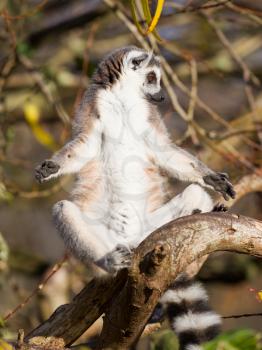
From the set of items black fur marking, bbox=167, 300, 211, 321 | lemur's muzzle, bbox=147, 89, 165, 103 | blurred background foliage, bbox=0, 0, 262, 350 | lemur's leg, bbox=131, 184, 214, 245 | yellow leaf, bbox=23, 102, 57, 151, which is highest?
lemur's muzzle, bbox=147, 89, 165, 103

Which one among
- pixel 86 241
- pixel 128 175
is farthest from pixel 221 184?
pixel 86 241

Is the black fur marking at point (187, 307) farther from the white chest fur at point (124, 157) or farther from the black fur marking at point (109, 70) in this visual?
the black fur marking at point (109, 70)

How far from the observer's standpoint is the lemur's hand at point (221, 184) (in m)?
3.84

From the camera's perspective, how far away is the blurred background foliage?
598 cm

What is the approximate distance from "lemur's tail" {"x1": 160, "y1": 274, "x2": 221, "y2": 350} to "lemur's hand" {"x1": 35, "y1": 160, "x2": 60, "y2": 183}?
0.88 m

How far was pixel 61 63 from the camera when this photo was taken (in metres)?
8.37

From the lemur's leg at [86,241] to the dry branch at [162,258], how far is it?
0.12 meters

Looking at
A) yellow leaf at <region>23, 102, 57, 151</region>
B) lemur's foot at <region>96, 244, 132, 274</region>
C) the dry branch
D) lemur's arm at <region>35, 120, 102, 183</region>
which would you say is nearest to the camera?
the dry branch

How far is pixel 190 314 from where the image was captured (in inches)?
152

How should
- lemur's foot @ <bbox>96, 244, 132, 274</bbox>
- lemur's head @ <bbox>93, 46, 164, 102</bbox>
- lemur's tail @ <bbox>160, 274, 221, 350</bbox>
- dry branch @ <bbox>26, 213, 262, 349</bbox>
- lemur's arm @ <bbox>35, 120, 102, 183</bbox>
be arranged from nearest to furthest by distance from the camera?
dry branch @ <bbox>26, 213, 262, 349</bbox>
lemur's foot @ <bbox>96, 244, 132, 274</bbox>
lemur's tail @ <bbox>160, 274, 221, 350</bbox>
lemur's arm @ <bbox>35, 120, 102, 183</bbox>
lemur's head @ <bbox>93, 46, 164, 102</bbox>

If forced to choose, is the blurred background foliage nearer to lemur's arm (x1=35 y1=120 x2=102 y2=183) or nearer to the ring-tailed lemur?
the ring-tailed lemur

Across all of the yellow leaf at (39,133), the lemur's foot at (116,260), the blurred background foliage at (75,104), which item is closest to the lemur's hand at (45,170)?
the lemur's foot at (116,260)

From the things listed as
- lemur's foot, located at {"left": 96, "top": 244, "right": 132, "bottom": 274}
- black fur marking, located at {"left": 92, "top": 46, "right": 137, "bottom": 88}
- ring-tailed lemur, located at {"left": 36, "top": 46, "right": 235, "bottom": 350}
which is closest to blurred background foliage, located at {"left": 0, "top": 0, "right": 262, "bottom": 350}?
black fur marking, located at {"left": 92, "top": 46, "right": 137, "bottom": 88}

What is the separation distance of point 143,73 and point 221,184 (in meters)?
0.96
